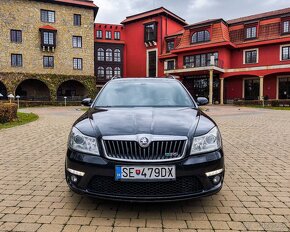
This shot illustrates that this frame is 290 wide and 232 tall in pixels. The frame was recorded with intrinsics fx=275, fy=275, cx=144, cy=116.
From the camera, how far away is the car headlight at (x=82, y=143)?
309cm

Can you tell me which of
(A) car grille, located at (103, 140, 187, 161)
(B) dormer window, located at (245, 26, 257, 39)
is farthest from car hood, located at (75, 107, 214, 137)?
(B) dormer window, located at (245, 26, 257, 39)

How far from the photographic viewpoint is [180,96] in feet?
15.5

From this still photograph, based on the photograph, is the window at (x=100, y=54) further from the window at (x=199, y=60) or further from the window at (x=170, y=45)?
the window at (x=199, y=60)

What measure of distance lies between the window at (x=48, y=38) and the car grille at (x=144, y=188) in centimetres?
3681

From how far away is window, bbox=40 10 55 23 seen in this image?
36.2 metres

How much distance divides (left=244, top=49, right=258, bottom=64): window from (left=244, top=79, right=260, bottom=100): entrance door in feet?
7.91

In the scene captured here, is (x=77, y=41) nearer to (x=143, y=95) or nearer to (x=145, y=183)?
(x=143, y=95)

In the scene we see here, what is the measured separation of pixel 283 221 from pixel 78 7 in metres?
39.8

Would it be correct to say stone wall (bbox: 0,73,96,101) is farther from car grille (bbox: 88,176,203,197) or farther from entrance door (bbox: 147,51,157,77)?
car grille (bbox: 88,176,203,197)

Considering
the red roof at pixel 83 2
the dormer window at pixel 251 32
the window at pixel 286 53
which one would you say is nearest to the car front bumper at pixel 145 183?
the window at pixel 286 53

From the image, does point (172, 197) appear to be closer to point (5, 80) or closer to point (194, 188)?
point (194, 188)

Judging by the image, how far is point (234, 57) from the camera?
111ft

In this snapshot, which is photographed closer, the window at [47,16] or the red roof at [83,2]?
the window at [47,16]

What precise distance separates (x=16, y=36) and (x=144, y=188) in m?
37.5
